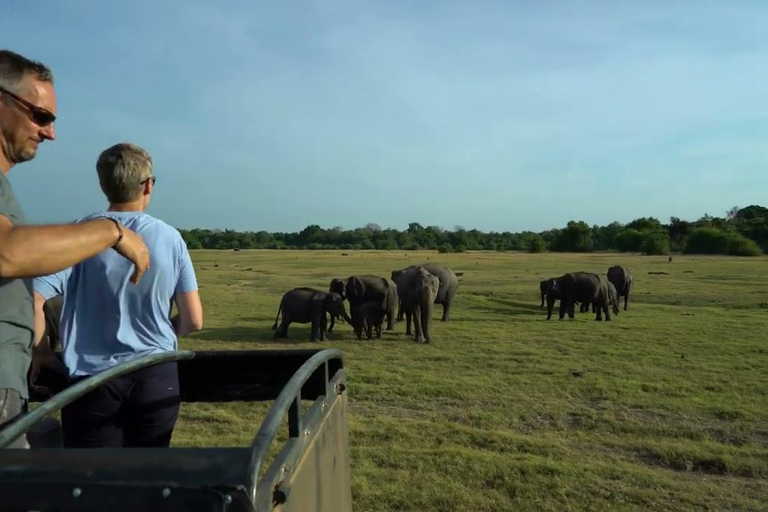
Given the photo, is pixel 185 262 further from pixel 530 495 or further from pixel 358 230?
pixel 358 230

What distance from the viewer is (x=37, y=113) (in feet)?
7.84

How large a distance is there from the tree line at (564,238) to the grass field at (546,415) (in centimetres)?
5062

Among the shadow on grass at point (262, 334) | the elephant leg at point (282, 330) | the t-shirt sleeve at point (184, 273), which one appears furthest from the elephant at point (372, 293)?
the t-shirt sleeve at point (184, 273)

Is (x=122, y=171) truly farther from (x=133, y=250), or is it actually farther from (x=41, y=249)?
(x=41, y=249)

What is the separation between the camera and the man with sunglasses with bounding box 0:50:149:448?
7.17 ft

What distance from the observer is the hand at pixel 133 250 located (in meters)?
2.42

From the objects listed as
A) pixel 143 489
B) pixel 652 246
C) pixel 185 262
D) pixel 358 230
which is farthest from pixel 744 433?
pixel 358 230

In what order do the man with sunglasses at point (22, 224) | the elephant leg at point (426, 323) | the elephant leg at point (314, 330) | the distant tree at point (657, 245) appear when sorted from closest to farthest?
the man with sunglasses at point (22, 224)
the elephant leg at point (426, 323)
the elephant leg at point (314, 330)
the distant tree at point (657, 245)

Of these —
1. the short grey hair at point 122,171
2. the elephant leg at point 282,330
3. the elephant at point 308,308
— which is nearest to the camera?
the short grey hair at point 122,171

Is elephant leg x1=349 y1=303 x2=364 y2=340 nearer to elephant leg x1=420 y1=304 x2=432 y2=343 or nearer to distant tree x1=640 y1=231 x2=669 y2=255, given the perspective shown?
elephant leg x1=420 y1=304 x2=432 y2=343

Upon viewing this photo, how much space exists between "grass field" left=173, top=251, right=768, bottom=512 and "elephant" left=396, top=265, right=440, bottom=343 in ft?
1.56

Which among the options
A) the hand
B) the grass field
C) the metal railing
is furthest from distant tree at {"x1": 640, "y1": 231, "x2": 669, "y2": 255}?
the hand

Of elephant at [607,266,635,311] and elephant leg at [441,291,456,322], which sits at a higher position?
elephant at [607,266,635,311]

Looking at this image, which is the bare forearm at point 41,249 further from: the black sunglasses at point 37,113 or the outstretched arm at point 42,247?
the black sunglasses at point 37,113
